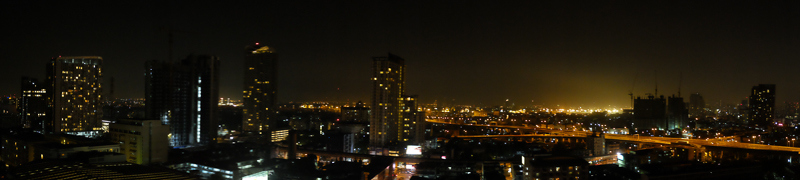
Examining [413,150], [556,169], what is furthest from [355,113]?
[556,169]

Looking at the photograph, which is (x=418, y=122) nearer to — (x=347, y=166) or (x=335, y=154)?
(x=335, y=154)

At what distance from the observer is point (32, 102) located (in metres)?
23.0

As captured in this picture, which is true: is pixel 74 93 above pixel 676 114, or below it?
above

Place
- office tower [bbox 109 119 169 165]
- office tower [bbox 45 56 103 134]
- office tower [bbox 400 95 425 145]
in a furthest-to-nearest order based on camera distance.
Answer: office tower [bbox 400 95 425 145], office tower [bbox 45 56 103 134], office tower [bbox 109 119 169 165]

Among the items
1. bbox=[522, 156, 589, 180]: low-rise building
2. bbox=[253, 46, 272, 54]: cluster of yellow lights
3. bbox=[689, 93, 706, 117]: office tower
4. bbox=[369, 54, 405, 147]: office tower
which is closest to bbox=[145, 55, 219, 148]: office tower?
bbox=[253, 46, 272, 54]: cluster of yellow lights

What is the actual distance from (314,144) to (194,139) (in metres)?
4.95

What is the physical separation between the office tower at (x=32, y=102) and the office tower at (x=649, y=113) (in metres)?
33.2

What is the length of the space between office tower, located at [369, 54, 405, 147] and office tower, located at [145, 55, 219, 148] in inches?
273

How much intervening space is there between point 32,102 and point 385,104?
56.8 ft

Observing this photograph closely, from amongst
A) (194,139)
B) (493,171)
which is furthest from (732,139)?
(194,139)

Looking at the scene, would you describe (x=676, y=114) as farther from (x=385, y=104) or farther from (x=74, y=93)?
(x=74, y=93)

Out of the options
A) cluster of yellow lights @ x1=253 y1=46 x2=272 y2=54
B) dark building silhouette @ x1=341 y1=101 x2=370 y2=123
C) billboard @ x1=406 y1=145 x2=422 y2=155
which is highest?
cluster of yellow lights @ x1=253 y1=46 x2=272 y2=54

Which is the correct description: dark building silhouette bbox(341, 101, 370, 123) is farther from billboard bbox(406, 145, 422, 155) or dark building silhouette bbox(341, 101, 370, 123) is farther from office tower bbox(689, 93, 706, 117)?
office tower bbox(689, 93, 706, 117)

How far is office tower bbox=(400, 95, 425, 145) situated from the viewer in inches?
825
